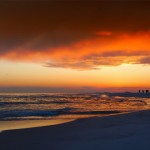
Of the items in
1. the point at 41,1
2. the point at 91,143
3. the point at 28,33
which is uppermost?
the point at 41,1

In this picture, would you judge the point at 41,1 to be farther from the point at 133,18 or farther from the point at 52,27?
the point at 133,18

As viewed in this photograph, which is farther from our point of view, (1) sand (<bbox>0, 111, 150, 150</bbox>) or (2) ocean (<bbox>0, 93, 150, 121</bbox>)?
(2) ocean (<bbox>0, 93, 150, 121</bbox>)

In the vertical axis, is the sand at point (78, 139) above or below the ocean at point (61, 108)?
below

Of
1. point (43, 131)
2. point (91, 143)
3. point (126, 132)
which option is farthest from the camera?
point (43, 131)

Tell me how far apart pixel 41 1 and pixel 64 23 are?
0.57 meters

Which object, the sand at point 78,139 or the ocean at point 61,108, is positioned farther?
the ocean at point 61,108

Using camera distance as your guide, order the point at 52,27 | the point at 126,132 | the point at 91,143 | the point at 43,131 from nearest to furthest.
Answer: the point at 91,143, the point at 126,132, the point at 43,131, the point at 52,27

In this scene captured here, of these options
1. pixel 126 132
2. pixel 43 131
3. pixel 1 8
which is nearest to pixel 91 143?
pixel 126 132

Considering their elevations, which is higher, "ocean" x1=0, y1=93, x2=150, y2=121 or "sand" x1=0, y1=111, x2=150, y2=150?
"ocean" x1=0, y1=93, x2=150, y2=121

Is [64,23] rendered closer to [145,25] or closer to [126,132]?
[145,25]

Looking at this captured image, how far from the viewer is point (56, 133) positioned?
4125 millimetres

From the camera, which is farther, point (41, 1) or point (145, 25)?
point (145, 25)

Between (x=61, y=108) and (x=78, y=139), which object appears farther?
(x=61, y=108)

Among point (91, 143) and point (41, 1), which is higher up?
point (41, 1)
